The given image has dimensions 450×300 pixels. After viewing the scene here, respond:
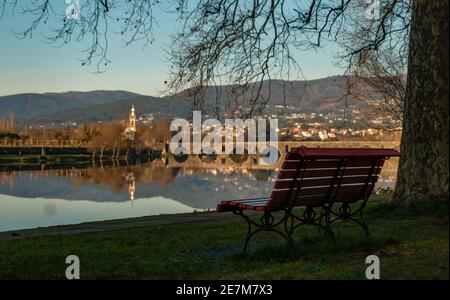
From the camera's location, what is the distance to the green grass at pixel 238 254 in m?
5.23

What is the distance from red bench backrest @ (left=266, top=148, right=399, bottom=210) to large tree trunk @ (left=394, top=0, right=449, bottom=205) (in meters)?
1.27

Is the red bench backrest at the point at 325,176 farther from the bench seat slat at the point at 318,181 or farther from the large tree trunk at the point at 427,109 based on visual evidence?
the large tree trunk at the point at 427,109

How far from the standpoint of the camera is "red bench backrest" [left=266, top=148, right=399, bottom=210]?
586 centimetres

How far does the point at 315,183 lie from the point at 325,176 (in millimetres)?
142

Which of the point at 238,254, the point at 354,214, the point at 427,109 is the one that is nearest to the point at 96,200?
the point at 427,109

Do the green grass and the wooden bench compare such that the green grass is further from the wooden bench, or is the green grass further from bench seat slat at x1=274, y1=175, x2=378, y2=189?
bench seat slat at x1=274, y1=175, x2=378, y2=189

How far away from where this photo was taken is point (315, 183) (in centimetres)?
630

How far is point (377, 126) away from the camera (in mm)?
24891

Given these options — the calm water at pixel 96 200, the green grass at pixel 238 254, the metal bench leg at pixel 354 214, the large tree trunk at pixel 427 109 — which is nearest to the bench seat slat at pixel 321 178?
the metal bench leg at pixel 354 214

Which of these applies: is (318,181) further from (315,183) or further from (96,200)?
(96,200)

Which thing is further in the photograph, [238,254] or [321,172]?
[321,172]
